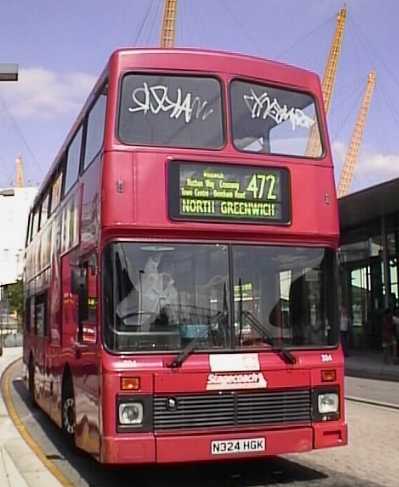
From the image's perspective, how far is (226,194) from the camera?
7.71 meters

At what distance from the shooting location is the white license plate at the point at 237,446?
23.6 feet

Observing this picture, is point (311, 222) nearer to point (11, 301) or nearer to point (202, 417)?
point (202, 417)

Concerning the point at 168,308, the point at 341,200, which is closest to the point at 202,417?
the point at 168,308

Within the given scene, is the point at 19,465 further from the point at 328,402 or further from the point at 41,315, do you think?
the point at 41,315

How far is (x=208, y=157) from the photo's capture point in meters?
7.69

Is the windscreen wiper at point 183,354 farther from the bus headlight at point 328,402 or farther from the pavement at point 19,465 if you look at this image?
the pavement at point 19,465

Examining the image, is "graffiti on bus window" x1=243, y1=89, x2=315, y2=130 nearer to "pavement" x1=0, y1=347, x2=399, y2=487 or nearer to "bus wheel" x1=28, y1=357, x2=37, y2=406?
"pavement" x1=0, y1=347, x2=399, y2=487

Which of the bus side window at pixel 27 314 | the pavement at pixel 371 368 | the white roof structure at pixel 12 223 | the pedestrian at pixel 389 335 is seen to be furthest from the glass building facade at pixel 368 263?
the white roof structure at pixel 12 223

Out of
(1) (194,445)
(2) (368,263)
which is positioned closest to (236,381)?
(1) (194,445)

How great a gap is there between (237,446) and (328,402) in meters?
1.06

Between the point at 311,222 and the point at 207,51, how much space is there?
2.03 m

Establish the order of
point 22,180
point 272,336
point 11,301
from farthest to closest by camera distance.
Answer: point 22,180 < point 11,301 < point 272,336

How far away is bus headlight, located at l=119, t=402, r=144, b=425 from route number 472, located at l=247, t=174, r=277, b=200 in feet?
7.59

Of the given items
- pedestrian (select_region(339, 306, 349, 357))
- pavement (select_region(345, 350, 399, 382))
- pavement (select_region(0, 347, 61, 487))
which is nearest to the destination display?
pavement (select_region(0, 347, 61, 487))
